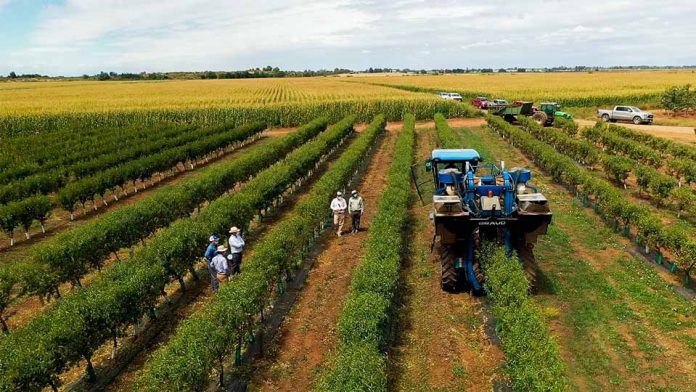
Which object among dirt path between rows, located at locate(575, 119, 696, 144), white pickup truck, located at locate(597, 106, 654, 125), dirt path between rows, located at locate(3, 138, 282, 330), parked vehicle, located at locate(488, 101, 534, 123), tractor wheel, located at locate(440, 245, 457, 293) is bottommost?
dirt path between rows, located at locate(3, 138, 282, 330)

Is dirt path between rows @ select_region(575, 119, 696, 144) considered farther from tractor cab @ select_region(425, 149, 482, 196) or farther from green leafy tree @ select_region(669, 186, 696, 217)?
tractor cab @ select_region(425, 149, 482, 196)

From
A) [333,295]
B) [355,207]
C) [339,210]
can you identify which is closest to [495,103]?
[355,207]

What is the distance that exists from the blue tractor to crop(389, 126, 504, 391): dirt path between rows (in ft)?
2.29

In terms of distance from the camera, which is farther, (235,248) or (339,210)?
(339,210)

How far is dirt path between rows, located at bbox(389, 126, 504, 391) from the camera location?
8.55 m

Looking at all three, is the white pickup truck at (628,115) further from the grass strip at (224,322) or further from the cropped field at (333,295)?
the grass strip at (224,322)

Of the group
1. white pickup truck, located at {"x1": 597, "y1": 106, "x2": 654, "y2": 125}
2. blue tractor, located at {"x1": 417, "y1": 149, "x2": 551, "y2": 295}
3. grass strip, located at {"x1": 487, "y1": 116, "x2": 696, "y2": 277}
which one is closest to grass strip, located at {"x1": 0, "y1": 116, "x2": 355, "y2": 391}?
blue tractor, located at {"x1": 417, "y1": 149, "x2": 551, "y2": 295}

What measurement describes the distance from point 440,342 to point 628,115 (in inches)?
1686

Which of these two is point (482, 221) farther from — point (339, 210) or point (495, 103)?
point (495, 103)

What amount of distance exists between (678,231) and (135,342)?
45.0ft

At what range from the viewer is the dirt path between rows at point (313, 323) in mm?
8781

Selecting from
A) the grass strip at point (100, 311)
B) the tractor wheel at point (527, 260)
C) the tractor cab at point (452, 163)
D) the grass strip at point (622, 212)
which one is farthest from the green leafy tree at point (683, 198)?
the grass strip at point (100, 311)

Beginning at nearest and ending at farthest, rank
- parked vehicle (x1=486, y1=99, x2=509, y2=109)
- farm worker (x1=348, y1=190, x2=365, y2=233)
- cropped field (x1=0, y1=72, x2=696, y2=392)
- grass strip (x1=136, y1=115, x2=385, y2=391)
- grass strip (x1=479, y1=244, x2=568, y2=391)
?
grass strip (x1=479, y1=244, x2=568, y2=391), grass strip (x1=136, y1=115, x2=385, y2=391), cropped field (x1=0, y1=72, x2=696, y2=392), farm worker (x1=348, y1=190, x2=365, y2=233), parked vehicle (x1=486, y1=99, x2=509, y2=109)

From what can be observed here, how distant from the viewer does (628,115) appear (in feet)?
143
